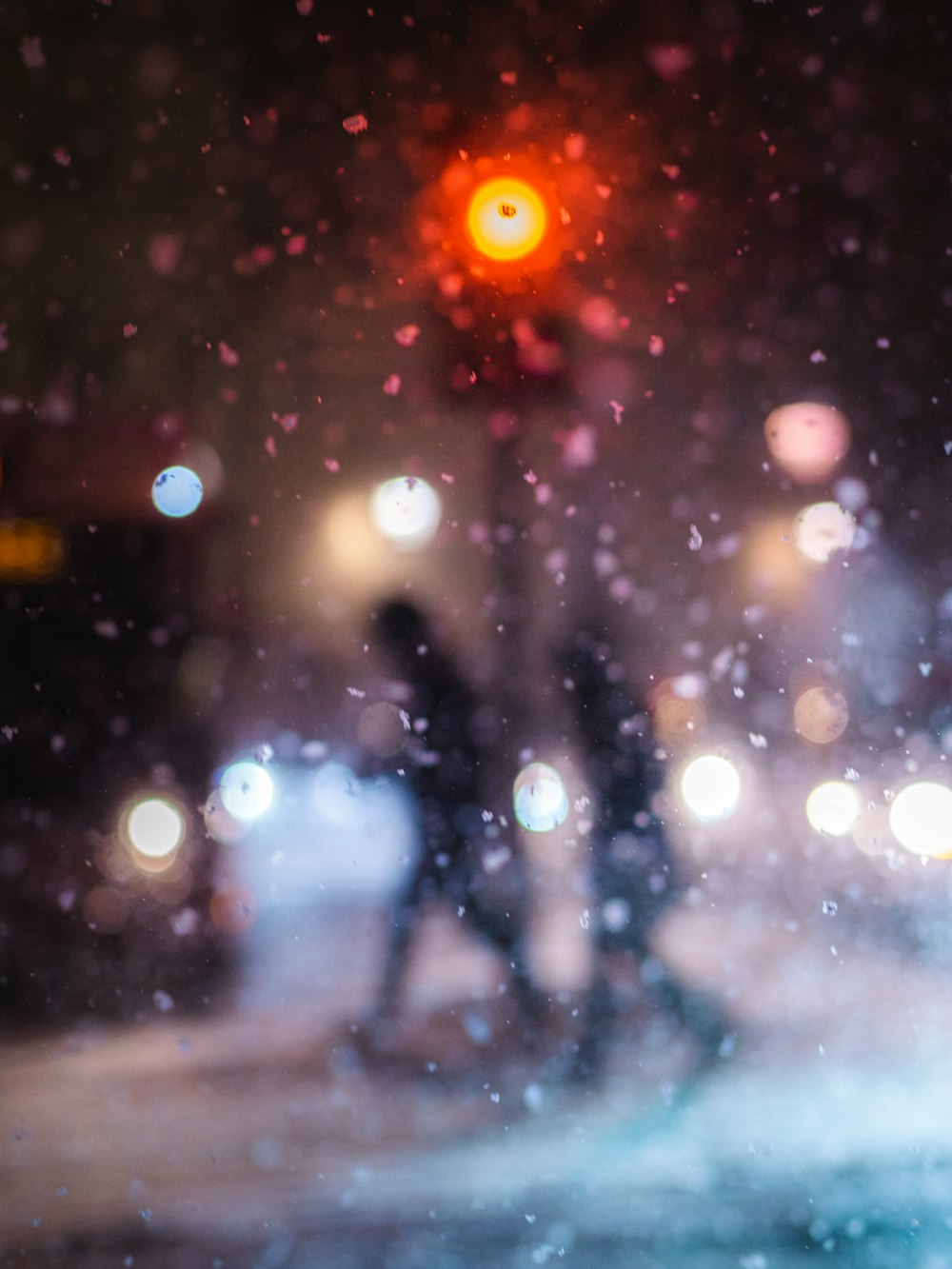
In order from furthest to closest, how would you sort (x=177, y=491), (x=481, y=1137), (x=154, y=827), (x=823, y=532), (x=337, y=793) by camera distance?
(x=177, y=491) < (x=154, y=827) < (x=337, y=793) < (x=823, y=532) < (x=481, y=1137)

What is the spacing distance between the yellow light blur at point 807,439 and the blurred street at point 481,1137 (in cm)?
63

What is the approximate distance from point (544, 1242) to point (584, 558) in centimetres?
82

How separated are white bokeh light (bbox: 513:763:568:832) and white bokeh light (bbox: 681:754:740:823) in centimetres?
16

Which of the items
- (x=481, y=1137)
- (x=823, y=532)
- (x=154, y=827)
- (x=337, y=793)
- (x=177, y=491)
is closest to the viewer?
(x=481, y=1137)

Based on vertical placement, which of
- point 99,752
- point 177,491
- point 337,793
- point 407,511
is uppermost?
point 177,491

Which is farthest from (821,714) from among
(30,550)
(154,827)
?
(30,550)

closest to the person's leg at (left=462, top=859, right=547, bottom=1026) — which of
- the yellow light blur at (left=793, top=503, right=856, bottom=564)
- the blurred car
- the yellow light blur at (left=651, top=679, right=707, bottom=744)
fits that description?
the yellow light blur at (left=651, top=679, right=707, bottom=744)

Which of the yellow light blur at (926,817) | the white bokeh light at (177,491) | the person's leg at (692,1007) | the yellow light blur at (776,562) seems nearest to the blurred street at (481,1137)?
the person's leg at (692,1007)

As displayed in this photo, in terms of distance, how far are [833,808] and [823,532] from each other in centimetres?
42

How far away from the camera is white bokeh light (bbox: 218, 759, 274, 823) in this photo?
120cm

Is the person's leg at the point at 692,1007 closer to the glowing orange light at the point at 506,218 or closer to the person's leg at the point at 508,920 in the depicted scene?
the person's leg at the point at 508,920

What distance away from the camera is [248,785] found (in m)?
1.23

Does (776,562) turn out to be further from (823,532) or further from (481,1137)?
(481,1137)

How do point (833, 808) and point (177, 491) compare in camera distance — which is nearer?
point (833, 808)
